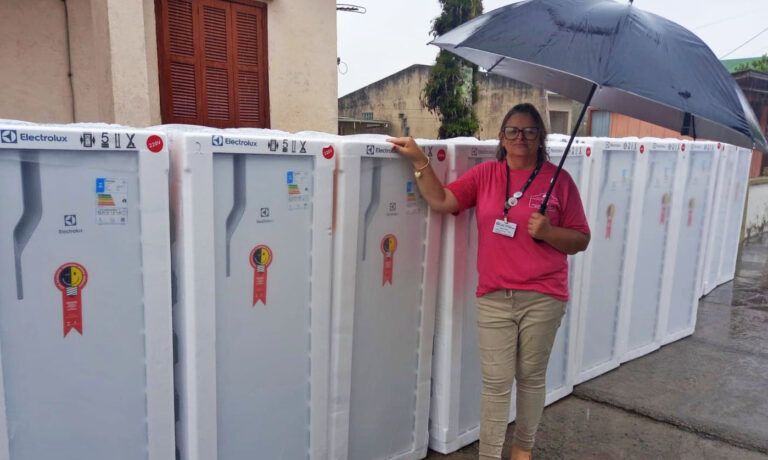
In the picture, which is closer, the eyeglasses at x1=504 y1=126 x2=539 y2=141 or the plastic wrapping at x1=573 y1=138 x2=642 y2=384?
the eyeglasses at x1=504 y1=126 x2=539 y2=141

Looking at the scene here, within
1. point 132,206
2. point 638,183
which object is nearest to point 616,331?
point 638,183

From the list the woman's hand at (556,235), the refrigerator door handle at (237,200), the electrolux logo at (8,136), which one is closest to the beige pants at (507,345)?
the woman's hand at (556,235)

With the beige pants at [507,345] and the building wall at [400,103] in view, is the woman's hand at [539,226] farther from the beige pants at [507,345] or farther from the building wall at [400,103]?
the building wall at [400,103]

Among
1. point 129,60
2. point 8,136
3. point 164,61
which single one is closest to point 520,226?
point 8,136

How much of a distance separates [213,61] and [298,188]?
4788mm

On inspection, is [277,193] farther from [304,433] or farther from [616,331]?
[616,331]

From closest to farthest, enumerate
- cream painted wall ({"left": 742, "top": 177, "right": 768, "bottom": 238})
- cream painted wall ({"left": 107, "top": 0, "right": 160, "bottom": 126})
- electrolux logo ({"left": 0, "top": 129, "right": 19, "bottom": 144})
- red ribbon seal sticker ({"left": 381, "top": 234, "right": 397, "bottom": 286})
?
electrolux logo ({"left": 0, "top": 129, "right": 19, "bottom": 144}), red ribbon seal sticker ({"left": 381, "top": 234, "right": 397, "bottom": 286}), cream painted wall ({"left": 107, "top": 0, "right": 160, "bottom": 126}), cream painted wall ({"left": 742, "top": 177, "right": 768, "bottom": 238})

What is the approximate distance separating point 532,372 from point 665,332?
283cm

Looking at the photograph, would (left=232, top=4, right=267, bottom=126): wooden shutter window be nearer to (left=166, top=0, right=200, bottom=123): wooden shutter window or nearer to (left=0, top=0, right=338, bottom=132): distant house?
(left=0, top=0, right=338, bottom=132): distant house

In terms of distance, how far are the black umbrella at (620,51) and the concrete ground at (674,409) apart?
1721 millimetres

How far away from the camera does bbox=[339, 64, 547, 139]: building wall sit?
19.7m

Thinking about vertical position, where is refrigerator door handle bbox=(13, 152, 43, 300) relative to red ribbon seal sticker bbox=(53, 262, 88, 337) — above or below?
above

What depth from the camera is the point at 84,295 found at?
178 centimetres

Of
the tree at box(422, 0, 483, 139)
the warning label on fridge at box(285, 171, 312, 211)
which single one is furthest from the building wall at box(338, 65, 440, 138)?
the warning label on fridge at box(285, 171, 312, 211)
